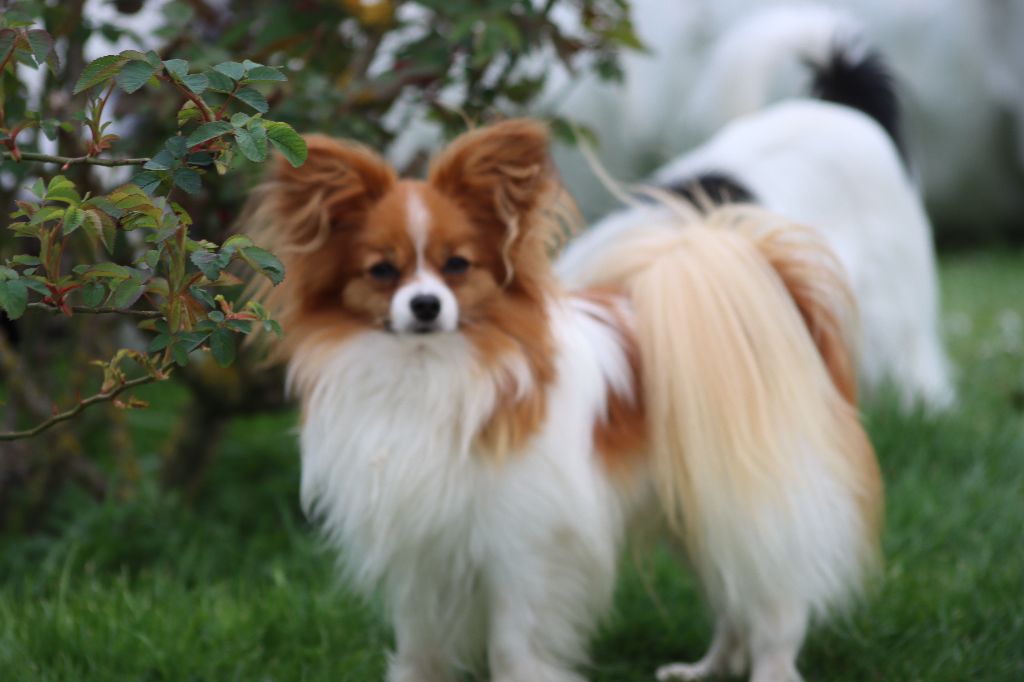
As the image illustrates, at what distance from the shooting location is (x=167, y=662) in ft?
9.26

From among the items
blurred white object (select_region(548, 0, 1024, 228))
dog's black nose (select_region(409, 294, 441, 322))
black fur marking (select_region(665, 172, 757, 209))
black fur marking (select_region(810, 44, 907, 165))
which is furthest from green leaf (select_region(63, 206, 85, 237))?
blurred white object (select_region(548, 0, 1024, 228))

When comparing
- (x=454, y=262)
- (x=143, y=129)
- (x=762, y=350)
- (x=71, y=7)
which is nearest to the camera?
(x=454, y=262)

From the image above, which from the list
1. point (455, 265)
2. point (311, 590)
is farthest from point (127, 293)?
point (311, 590)

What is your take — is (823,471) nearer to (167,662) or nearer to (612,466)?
(612,466)

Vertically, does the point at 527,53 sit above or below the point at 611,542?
above

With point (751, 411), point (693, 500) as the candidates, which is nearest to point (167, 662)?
point (693, 500)

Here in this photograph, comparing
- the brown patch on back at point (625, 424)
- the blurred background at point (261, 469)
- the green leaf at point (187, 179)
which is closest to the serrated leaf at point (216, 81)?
the green leaf at point (187, 179)

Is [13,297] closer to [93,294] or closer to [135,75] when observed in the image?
[93,294]

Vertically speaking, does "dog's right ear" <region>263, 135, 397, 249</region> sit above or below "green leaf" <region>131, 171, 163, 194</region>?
below

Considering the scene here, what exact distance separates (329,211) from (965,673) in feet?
5.90

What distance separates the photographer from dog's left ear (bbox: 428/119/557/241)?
105 inches

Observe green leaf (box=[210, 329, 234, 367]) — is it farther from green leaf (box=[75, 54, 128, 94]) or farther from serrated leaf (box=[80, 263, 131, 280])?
green leaf (box=[75, 54, 128, 94])

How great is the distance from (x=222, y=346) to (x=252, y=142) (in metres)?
0.29

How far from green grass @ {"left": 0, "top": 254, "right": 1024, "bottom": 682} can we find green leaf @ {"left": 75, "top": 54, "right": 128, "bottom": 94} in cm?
158
